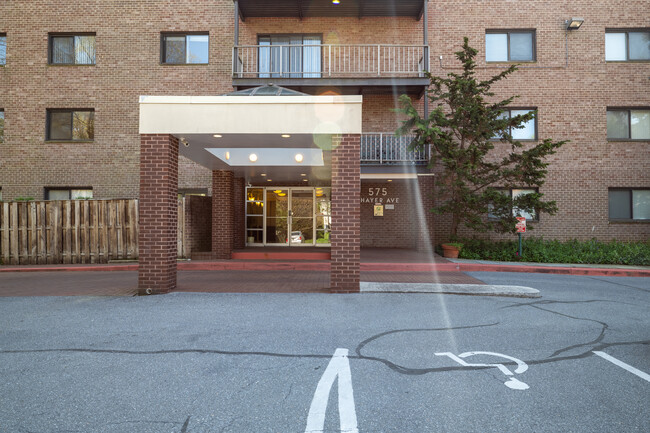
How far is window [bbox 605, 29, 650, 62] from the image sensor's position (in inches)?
624

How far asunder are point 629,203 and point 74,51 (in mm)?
23484

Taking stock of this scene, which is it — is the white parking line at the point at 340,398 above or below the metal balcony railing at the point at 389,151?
below

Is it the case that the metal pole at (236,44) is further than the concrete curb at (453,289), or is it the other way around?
the metal pole at (236,44)

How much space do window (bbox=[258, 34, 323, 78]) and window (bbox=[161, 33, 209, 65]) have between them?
2.34 m

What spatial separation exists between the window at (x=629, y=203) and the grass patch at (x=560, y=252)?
1288 mm

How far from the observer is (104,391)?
131 inches

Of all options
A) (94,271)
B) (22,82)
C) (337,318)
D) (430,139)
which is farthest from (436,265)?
(22,82)

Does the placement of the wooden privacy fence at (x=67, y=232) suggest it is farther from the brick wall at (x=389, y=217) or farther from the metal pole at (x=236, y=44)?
the brick wall at (x=389, y=217)

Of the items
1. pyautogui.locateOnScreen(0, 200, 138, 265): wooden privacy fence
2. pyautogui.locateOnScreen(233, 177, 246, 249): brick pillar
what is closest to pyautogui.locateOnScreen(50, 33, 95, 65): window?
pyautogui.locateOnScreen(0, 200, 138, 265): wooden privacy fence

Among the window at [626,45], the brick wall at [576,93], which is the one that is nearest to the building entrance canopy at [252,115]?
the brick wall at [576,93]

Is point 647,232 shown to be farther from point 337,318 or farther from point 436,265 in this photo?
point 337,318

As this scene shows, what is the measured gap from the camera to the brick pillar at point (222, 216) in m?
13.0

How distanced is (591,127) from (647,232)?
4672 millimetres

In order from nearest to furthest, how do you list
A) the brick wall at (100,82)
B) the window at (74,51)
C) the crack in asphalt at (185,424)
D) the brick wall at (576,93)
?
1. the crack in asphalt at (185,424)
2. the brick wall at (576,93)
3. the brick wall at (100,82)
4. the window at (74,51)
